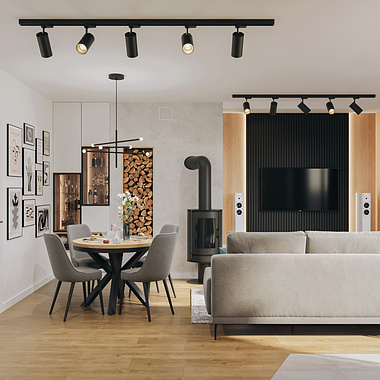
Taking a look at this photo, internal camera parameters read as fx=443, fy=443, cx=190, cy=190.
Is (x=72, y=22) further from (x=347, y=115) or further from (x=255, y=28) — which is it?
(x=347, y=115)

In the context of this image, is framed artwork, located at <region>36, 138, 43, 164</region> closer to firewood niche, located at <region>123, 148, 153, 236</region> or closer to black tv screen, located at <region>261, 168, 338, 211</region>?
firewood niche, located at <region>123, 148, 153, 236</region>

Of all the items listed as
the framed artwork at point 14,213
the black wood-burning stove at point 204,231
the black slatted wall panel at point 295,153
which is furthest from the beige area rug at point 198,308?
the black slatted wall panel at point 295,153

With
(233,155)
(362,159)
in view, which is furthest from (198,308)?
(362,159)

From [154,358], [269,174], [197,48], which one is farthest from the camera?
[269,174]

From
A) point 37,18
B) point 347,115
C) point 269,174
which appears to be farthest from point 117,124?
point 347,115

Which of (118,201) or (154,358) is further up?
(118,201)

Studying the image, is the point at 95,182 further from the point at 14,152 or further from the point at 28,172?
the point at 14,152

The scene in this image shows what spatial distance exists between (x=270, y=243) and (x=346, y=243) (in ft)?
2.23

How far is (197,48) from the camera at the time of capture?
4.22 m

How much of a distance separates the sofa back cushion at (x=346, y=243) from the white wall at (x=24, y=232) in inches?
132

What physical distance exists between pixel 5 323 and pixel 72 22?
2.94 m

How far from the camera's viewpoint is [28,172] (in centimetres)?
571

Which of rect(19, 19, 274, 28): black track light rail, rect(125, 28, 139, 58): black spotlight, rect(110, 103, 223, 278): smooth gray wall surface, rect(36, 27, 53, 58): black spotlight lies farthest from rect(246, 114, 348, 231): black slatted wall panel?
rect(36, 27, 53, 58): black spotlight

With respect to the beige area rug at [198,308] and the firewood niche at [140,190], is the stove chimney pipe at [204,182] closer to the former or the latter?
the firewood niche at [140,190]
